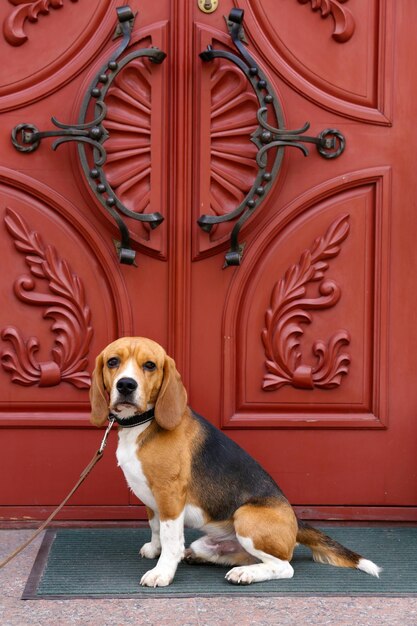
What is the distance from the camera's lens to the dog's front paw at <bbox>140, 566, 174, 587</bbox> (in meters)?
3.54

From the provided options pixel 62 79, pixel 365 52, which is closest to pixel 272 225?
pixel 365 52

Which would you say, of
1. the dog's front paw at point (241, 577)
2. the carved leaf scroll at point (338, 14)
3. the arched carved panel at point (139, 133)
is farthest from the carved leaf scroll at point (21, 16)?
the dog's front paw at point (241, 577)

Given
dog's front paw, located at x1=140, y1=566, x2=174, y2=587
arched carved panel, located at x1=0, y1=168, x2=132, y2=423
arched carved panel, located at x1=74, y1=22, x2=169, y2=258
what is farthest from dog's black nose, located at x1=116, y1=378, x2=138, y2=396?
arched carved panel, located at x1=74, y1=22, x2=169, y2=258

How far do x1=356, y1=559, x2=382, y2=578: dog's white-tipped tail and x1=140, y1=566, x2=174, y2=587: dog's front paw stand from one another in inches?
31.4

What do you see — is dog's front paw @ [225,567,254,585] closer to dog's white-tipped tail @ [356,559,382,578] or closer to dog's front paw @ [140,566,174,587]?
dog's front paw @ [140,566,174,587]

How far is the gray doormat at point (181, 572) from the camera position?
350 centimetres

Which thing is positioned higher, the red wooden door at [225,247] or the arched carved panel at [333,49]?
the arched carved panel at [333,49]

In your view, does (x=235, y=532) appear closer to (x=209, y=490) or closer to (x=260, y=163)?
(x=209, y=490)

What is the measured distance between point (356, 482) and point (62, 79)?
2494mm

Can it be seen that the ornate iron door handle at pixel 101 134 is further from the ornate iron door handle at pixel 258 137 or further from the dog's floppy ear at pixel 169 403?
the dog's floppy ear at pixel 169 403

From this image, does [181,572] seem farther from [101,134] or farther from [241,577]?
[101,134]

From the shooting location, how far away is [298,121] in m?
4.48

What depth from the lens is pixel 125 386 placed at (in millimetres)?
3496

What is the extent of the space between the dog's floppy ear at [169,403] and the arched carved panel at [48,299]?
2.67 ft
